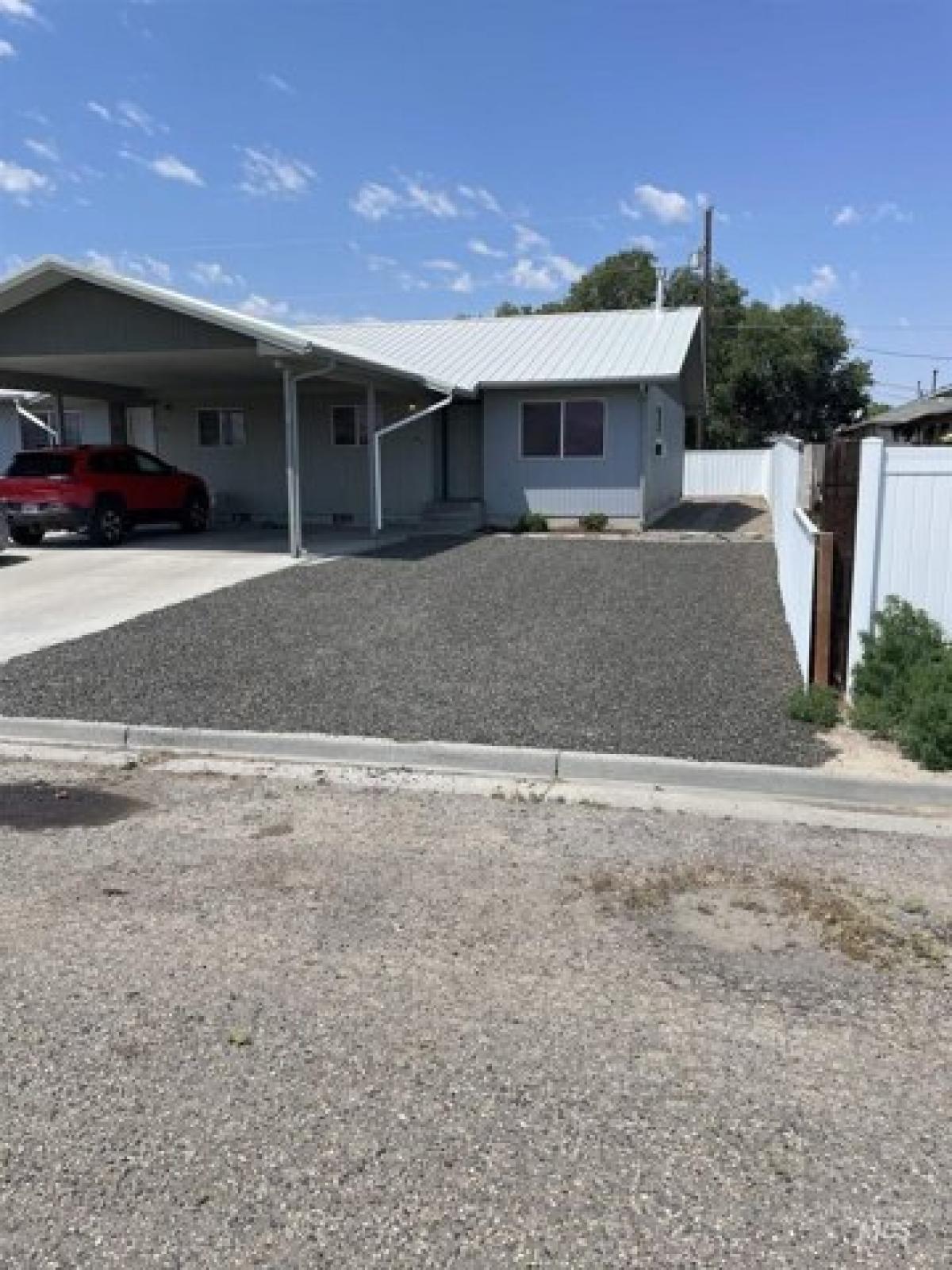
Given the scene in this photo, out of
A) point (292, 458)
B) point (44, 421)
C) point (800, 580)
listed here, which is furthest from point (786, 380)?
point (800, 580)

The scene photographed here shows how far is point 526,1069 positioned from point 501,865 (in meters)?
1.64

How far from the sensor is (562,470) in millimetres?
21109

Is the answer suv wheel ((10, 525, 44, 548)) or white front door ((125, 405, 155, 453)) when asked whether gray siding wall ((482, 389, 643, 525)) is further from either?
suv wheel ((10, 525, 44, 548))

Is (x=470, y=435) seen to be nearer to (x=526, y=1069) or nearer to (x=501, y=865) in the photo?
(x=501, y=865)

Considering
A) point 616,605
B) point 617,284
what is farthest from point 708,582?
point 617,284

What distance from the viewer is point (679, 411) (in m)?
28.3

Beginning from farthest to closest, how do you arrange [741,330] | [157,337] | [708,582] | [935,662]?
[741,330] < [157,337] < [708,582] < [935,662]

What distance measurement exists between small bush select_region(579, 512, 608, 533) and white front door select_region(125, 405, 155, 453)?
10.7 m

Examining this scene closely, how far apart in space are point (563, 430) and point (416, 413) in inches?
123

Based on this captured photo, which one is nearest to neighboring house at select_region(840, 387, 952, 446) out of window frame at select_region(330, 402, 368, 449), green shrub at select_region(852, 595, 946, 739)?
window frame at select_region(330, 402, 368, 449)

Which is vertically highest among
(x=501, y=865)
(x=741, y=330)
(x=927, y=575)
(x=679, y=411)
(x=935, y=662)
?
(x=741, y=330)

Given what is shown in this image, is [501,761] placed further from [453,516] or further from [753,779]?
[453,516]

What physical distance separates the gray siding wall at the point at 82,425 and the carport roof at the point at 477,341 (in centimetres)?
546

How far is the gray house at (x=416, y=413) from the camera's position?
18.5m
